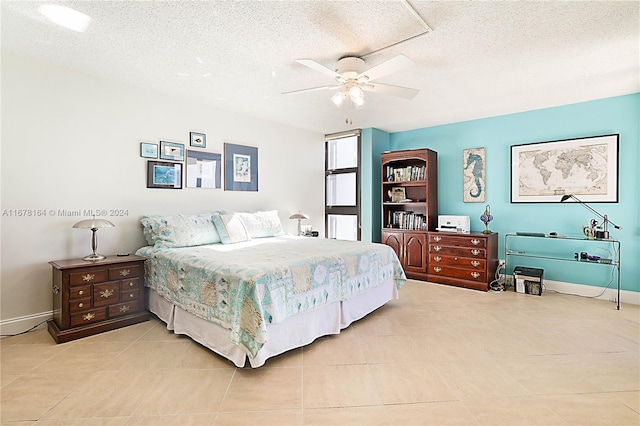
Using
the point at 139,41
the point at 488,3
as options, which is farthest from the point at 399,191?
the point at 139,41

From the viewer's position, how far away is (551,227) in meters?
4.21

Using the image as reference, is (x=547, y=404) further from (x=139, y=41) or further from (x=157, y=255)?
(x=139, y=41)

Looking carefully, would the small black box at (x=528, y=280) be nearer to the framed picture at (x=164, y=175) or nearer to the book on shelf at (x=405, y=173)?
the book on shelf at (x=405, y=173)

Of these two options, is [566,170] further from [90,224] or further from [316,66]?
[90,224]

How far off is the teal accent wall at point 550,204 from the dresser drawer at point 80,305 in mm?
4870

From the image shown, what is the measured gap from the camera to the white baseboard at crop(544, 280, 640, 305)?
3688 millimetres

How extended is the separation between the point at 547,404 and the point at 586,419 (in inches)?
6.9

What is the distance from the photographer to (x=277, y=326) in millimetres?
2295

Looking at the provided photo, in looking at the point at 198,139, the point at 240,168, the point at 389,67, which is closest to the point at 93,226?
the point at 198,139

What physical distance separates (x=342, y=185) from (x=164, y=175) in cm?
311

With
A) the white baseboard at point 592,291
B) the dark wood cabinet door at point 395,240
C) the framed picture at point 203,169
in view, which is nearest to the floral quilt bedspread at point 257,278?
the framed picture at point 203,169

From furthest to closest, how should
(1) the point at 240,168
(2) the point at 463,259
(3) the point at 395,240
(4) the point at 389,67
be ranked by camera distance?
1. (3) the point at 395,240
2. (1) the point at 240,168
3. (2) the point at 463,259
4. (4) the point at 389,67

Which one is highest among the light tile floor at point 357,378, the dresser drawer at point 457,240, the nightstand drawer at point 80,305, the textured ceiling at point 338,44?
the textured ceiling at point 338,44

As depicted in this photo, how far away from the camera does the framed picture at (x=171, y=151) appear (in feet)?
12.2
